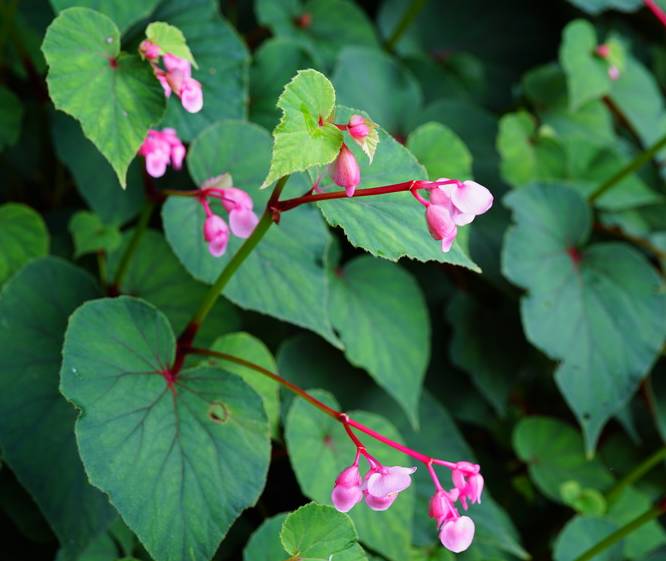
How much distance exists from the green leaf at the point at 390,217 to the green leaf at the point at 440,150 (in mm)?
618

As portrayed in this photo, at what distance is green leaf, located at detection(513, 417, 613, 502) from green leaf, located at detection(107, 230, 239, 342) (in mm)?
734

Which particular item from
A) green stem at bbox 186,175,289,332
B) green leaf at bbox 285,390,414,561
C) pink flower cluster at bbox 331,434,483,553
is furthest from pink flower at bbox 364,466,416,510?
green leaf at bbox 285,390,414,561

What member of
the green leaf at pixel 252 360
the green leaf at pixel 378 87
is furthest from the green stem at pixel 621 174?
the green leaf at pixel 252 360

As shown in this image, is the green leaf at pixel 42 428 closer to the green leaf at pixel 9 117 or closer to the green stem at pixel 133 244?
the green stem at pixel 133 244

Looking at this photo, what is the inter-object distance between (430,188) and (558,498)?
1136mm

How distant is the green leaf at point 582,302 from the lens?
1643 millimetres

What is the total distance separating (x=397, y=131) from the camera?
6.18 feet

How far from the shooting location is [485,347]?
1.83 metres

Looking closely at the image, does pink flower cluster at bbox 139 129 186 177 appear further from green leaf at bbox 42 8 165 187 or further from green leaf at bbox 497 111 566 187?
green leaf at bbox 497 111 566 187

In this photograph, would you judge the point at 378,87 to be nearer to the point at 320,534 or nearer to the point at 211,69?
the point at 211,69

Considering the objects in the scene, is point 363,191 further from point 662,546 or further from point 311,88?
point 662,546

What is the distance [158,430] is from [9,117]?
0.75 m

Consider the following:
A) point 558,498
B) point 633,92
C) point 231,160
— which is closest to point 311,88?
point 231,160

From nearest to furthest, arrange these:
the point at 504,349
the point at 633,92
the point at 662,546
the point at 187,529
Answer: the point at 187,529 < the point at 662,546 < the point at 504,349 < the point at 633,92
